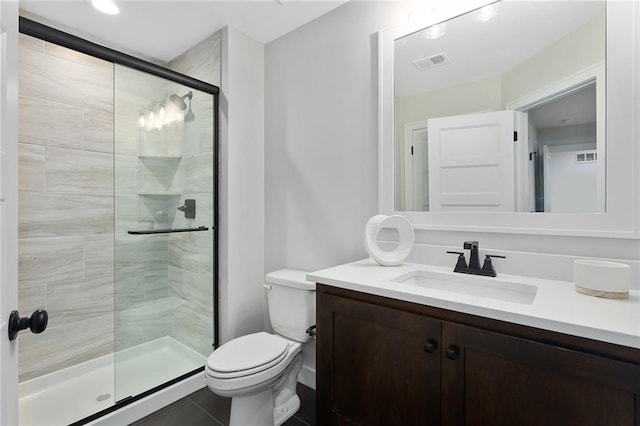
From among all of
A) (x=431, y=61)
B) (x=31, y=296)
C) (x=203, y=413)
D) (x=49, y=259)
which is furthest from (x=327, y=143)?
(x=31, y=296)

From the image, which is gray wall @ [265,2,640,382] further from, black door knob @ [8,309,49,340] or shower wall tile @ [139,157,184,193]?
black door knob @ [8,309,49,340]

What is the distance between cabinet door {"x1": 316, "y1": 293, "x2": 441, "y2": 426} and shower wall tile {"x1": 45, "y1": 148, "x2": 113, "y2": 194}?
1884mm

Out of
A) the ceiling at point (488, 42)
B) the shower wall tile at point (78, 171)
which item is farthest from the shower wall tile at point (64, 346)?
the ceiling at point (488, 42)

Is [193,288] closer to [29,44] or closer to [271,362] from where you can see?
[271,362]

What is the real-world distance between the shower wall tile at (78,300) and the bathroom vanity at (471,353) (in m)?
1.80

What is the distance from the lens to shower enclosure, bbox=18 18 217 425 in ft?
6.07

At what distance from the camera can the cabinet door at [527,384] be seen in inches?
29.6

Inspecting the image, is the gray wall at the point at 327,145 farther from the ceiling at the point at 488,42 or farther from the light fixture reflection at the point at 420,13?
the ceiling at the point at 488,42

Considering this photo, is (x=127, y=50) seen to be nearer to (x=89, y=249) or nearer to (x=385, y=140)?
(x=89, y=249)

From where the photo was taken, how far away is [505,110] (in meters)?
1.37

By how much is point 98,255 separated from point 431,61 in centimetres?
248

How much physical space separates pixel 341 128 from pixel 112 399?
2113 millimetres

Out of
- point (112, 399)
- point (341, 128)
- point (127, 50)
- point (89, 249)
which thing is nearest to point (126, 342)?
point (112, 399)

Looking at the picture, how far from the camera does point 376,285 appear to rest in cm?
116
